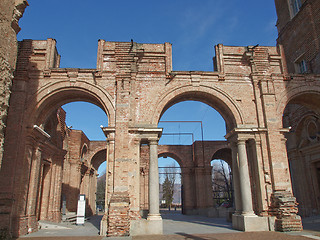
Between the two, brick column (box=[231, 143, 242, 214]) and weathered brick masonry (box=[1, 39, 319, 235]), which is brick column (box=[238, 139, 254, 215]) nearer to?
weathered brick masonry (box=[1, 39, 319, 235])

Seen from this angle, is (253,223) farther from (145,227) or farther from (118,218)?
(118,218)

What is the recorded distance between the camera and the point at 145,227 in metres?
9.84

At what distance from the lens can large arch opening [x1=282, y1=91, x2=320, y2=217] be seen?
14562 millimetres

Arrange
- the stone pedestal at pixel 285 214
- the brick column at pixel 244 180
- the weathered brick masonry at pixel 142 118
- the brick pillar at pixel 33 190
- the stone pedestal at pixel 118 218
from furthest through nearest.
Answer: the brick pillar at pixel 33 190 < the brick column at pixel 244 180 < the weathered brick masonry at pixel 142 118 < the stone pedestal at pixel 285 214 < the stone pedestal at pixel 118 218

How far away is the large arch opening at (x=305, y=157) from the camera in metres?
14.6

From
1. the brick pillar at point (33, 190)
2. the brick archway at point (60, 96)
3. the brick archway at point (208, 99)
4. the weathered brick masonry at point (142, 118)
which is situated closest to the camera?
the weathered brick masonry at point (142, 118)

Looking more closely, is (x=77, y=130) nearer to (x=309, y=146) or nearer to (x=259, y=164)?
(x=259, y=164)

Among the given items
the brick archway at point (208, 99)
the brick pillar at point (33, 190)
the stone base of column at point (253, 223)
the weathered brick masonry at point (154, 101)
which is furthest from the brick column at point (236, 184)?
the brick pillar at point (33, 190)

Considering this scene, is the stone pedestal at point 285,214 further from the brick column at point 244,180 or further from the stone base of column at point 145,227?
the stone base of column at point 145,227

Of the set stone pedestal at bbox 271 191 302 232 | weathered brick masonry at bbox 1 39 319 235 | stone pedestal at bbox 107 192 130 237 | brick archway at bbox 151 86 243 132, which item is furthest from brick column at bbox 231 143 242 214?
stone pedestal at bbox 107 192 130 237

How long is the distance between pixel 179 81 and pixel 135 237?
685cm

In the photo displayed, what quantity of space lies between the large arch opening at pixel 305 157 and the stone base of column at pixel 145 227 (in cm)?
963

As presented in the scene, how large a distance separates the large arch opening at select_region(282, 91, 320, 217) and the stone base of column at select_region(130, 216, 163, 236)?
9627mm

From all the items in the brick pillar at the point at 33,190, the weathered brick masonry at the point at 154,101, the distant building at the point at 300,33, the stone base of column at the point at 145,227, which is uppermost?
the distant building at the point at 300,33
